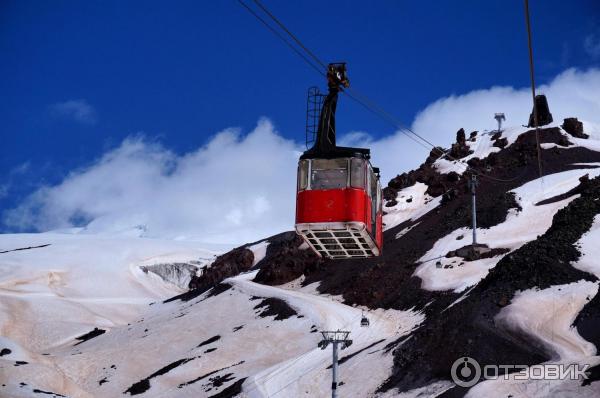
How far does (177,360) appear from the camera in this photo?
73375 millimetres

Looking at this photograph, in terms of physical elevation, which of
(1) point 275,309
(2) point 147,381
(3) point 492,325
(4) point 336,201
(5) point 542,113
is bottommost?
(2) point 147,381

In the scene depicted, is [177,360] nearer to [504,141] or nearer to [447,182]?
[447,182]

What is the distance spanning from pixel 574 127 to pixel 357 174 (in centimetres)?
10110

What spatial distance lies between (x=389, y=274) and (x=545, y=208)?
20501mm

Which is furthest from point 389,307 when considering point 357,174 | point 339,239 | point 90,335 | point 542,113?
point 542,113

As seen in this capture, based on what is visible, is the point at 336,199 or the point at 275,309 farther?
the point at 275,309

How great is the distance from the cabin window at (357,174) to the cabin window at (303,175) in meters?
1.83

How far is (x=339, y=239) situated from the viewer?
87.1 ft

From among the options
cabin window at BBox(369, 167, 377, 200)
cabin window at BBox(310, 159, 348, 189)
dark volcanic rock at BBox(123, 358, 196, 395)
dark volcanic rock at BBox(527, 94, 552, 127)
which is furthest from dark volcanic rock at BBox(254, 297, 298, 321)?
dark volcanic rock at BBox(527, 94, 552, 127)

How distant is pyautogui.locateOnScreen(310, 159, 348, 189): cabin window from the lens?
25656mm

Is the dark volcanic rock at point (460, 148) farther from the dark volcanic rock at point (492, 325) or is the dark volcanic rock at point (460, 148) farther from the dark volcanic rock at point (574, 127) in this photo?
the dark volcanic rock at point (492, 325)

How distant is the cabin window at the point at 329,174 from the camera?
25656mm

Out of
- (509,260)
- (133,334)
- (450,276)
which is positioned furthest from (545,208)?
(133,334)

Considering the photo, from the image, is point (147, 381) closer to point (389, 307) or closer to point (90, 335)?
point (389, 307)
